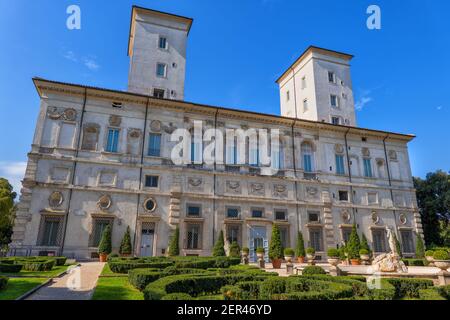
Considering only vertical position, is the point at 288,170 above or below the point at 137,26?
below

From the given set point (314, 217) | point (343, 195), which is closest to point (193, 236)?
point (314, 217)

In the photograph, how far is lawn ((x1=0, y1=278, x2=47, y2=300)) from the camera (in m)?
8.62

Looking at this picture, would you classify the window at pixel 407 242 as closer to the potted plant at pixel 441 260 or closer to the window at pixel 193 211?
the potted plant at pixel 441 260

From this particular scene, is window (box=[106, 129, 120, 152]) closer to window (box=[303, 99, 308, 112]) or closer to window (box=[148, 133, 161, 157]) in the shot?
window (box=[148, 133, 161, 157])

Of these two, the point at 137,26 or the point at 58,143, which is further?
the point at 137,26

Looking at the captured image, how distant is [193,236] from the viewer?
992 inches

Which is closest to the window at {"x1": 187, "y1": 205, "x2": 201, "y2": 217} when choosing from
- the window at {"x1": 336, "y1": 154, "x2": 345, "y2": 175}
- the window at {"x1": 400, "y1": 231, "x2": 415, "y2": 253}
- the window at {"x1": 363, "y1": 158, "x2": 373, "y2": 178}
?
the window at {"x1": 336, "y1": 154, "x2": 345, "y2": 175}

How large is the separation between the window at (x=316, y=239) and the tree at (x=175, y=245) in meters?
12.9

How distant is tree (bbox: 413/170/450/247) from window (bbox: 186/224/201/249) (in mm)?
28639

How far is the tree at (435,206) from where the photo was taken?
36250 mm

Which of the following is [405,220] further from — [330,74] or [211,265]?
[211,265]

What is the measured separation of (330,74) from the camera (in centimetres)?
3822

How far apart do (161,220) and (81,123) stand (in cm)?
1078
